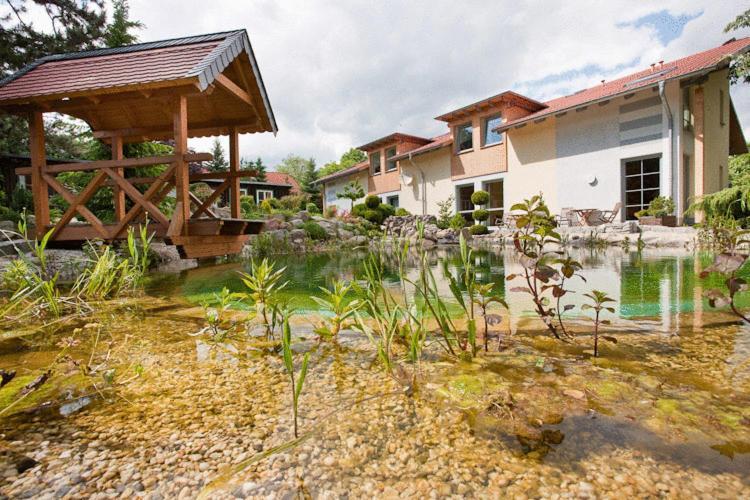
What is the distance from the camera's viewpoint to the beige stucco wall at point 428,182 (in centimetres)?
1887

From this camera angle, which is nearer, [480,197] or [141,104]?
[141,104]

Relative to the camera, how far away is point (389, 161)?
22078mm

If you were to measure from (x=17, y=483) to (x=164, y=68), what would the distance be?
5066 millimetres

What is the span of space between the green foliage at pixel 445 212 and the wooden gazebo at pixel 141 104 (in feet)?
37.1

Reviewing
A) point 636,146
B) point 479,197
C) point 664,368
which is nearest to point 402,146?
point 479,197

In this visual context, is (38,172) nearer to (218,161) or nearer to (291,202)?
(291,202)

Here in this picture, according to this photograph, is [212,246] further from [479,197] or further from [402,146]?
[402,146]

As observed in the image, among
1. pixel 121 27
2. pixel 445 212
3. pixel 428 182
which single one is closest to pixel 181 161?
pixel 121 27

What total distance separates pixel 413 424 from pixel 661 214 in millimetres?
12699

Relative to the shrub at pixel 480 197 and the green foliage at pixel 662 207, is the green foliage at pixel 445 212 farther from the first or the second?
the green foliage at pixel 662 207

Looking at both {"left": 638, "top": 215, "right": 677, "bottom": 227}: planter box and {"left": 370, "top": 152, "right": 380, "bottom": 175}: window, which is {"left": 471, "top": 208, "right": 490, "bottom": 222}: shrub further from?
{"left": 370, "top": 152, "right": 380, "bottom": 175}: window

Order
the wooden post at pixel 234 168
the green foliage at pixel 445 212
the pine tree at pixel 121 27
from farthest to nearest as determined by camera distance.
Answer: the green foliage at pixel 445 212
the pine tree at pixel 121 27
the wooden post at pixel 234 168

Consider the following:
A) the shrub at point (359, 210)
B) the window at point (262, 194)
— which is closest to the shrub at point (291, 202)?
the shrub at point (359, 210)

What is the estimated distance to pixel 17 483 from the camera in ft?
3.14
